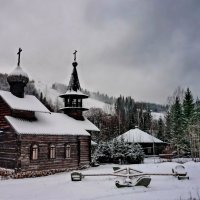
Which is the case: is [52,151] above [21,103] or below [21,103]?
below

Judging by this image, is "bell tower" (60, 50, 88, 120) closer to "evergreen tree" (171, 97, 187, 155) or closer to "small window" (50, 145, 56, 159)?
"small window" (50, 145, 56, 159)

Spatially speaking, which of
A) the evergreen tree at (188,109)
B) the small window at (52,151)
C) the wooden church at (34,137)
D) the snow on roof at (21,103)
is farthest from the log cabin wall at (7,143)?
the evergreen tree at (188,109)

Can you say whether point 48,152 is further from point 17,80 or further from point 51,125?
point 17,80

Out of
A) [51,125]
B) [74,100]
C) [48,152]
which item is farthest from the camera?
[74,100]

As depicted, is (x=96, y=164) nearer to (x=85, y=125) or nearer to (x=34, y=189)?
(x=85, y=125)

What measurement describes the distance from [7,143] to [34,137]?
2828mm

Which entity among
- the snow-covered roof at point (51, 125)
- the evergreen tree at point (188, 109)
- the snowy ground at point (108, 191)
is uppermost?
the evergreen tree at point (188, 109)

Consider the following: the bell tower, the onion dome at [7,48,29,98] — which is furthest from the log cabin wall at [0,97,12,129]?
the bell tower

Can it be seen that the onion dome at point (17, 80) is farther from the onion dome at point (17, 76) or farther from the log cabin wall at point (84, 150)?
the log cabin wall at point (84, 150)

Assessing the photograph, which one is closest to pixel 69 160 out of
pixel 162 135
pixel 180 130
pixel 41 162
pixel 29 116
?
pixel 41 162

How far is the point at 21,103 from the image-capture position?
32312 millimetres

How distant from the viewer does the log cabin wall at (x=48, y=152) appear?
29109mm

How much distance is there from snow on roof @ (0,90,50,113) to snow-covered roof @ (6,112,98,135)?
1293 mm

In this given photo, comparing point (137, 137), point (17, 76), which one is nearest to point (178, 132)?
point (137, 137)
